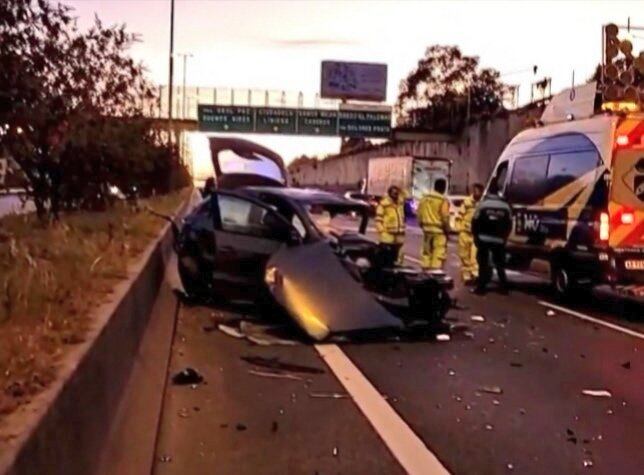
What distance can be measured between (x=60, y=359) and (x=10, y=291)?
197 cm

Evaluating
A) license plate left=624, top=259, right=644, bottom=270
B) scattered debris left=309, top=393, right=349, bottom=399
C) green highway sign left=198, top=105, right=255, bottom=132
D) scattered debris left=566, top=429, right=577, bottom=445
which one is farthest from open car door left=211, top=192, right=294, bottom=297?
green highway sign left=198, top=105, right=255, bottom=132

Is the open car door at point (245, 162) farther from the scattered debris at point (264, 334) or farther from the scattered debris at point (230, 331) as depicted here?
the scattered debris at point (264, 334)

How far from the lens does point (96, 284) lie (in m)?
10.2

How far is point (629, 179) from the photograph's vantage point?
14.9m

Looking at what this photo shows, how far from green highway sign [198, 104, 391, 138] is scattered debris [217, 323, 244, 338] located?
50679mm

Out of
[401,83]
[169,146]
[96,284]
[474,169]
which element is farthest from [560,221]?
[401,83]

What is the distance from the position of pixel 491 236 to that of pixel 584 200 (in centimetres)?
323

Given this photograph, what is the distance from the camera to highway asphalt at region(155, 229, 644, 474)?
731cm

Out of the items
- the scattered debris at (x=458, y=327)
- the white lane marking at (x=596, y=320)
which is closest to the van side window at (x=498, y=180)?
the white lane marking at (x=596, y=320)

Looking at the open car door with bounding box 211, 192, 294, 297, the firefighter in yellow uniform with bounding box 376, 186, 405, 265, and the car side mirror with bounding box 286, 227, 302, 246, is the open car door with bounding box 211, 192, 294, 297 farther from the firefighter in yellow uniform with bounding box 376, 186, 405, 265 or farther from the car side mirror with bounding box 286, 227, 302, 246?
the firefighter in yellow uniform with bounding box 376, 186, 405, 265

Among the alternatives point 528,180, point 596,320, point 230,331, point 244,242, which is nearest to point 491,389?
point 230,331

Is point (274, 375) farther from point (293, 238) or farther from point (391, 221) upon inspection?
point (391, 221)

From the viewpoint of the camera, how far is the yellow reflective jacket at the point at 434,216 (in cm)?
1878

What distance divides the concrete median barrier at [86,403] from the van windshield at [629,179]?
257 inches
